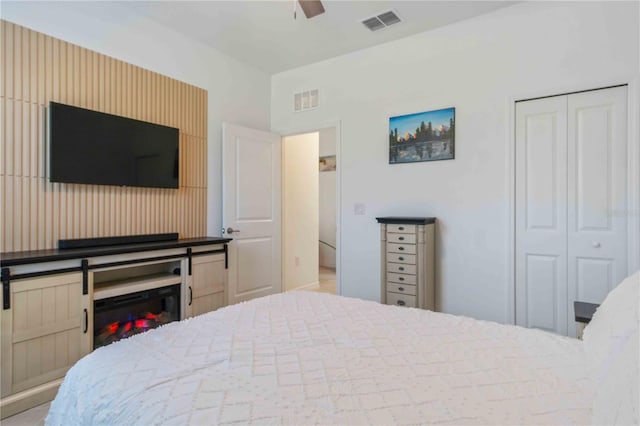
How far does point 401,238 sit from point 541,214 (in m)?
1.14

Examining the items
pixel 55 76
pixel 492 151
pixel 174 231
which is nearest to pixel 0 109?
pixel 55 76

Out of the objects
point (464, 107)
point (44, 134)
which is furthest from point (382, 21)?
point (44, 134)

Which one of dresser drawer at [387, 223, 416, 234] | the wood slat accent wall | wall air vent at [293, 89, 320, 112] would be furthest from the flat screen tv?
dresser drawer at [387, 223, 416, 234]

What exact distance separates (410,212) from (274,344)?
2449mm

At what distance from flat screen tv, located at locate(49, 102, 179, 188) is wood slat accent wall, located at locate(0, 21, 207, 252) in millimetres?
122

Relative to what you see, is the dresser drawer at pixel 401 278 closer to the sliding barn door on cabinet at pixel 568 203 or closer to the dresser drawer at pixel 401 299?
the dresser drawer at pixel 401 299

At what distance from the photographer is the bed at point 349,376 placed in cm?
84

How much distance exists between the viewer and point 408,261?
3.05m

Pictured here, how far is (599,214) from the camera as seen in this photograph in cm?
256

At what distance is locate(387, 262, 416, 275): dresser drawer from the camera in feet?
9.95

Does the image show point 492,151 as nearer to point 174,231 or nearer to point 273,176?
point 273,176

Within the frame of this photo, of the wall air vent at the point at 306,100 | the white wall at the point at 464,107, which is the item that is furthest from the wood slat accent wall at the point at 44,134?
the white wall at the point at 464,107

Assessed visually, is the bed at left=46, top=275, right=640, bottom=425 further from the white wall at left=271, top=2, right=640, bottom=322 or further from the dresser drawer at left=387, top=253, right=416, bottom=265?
the white wall at left=271, top=2, right=640, bottom=322

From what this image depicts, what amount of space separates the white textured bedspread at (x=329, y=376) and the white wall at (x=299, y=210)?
3124mm
